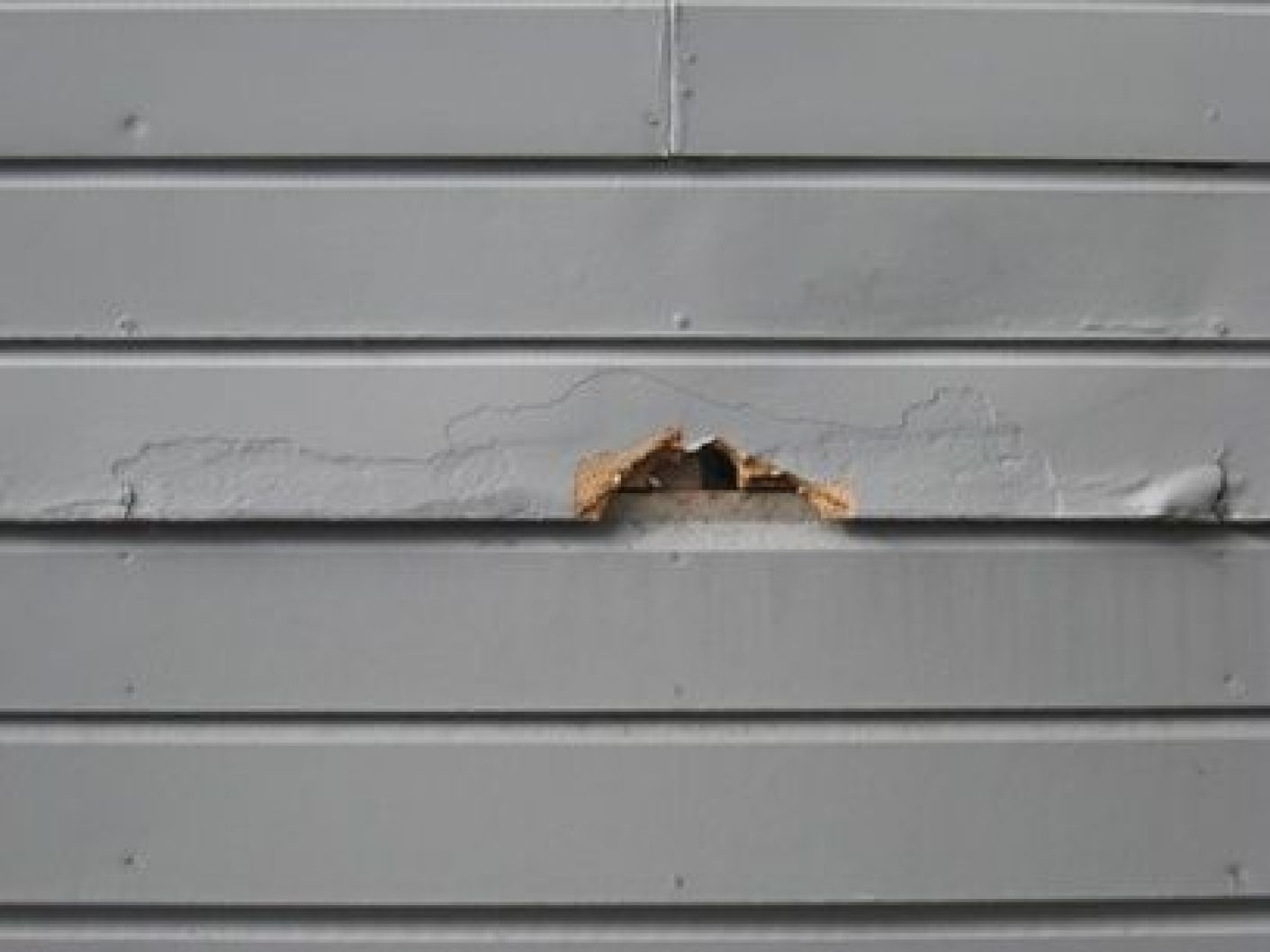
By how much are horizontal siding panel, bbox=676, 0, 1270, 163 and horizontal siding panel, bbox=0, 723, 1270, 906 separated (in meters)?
0.83

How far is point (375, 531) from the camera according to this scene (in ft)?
6.51

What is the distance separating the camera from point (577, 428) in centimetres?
198

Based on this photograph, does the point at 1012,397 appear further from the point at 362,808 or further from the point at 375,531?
the point at 362,808

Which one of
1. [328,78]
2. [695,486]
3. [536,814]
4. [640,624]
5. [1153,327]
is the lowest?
[536,814]

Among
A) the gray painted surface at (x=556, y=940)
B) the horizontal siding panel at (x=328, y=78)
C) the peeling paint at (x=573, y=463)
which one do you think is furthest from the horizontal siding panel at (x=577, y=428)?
the gray painted surface at (x=556, y=940)

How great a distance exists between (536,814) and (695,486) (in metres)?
0.51

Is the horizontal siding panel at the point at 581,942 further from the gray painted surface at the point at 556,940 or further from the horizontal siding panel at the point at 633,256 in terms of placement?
the horizontal siding panel at the point at 633,256

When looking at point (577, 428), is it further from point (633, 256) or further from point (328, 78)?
point (328, 78)

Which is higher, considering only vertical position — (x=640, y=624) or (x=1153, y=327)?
(x=1153, y=327)

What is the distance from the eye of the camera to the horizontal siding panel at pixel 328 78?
1.96 metres

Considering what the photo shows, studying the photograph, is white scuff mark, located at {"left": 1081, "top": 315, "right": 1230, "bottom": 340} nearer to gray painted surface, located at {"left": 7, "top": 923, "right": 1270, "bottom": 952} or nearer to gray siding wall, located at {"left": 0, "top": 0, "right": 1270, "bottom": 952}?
gray siding wall, located at {"left": 0, "top": 0, "right": 1270, "bottom": 952}

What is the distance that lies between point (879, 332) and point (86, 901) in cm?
136

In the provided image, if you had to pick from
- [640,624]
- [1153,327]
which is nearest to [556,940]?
[640,624]

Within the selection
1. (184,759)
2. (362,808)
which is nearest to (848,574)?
(362,808)
